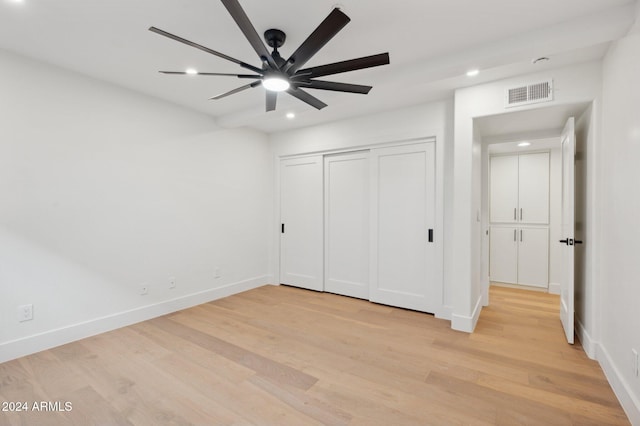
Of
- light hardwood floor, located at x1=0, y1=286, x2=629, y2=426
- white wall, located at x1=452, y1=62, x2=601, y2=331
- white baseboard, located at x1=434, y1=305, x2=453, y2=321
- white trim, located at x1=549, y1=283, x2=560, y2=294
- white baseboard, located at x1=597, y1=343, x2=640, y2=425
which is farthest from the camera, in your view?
white trim, located at x1=549, y1=283, x2=560, y2=294

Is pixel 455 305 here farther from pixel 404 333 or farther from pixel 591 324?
pixel 591 324

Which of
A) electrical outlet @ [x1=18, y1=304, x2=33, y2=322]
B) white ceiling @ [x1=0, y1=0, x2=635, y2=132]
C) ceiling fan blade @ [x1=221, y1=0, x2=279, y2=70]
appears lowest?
electrical outlet @ [x1=18, y1=304, x2=33, y2=322]

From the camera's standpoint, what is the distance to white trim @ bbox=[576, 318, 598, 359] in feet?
7.84

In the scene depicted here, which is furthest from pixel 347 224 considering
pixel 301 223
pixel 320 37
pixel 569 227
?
pixel 320 37

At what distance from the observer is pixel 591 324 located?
8.06 feet

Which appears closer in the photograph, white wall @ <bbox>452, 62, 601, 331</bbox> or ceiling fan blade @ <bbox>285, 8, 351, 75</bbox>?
ceiling fan blade @ <bbox>285, 8, 351, 75</bbox>

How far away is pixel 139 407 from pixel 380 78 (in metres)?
3.20

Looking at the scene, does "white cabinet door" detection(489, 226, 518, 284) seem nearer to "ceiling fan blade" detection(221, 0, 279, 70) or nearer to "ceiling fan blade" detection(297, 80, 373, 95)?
"ceiling fan blade" detection(297, 80, 373, 95)

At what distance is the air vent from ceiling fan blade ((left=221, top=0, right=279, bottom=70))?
224cm

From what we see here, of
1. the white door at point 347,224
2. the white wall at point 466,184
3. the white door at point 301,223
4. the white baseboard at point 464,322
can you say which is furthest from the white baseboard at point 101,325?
the white wall at point 466,184

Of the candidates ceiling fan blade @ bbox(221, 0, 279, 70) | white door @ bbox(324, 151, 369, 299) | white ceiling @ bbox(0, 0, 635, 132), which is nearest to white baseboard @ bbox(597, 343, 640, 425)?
white ceiling @ bbox(0, 0, 635, 132)

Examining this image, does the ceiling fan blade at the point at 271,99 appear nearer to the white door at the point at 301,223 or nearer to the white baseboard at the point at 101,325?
the white door at the point at 301,223

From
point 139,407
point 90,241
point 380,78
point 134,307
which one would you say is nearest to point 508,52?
point 380,78

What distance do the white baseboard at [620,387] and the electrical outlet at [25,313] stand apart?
4.41 m
